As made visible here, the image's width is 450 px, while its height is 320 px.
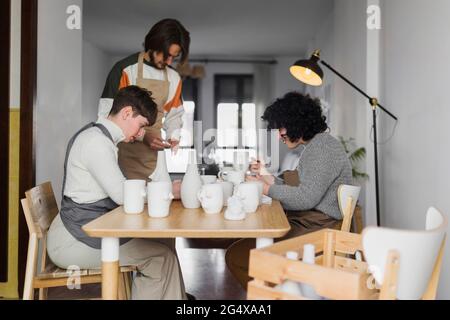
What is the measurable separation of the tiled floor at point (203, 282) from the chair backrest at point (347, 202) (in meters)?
1.20

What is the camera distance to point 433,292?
4.51ft

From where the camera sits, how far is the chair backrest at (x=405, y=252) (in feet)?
3.75

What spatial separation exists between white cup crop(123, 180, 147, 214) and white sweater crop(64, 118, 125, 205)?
0.32 feet

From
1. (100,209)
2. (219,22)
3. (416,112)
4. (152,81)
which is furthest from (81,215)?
(219,22)

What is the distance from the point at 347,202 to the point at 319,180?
208 millimetres

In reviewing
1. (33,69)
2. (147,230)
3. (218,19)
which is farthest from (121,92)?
(218,19)

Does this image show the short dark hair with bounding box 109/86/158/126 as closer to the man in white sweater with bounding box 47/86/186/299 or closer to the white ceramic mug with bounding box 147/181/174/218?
the man in white sweater with bounding box 47/86/186/299

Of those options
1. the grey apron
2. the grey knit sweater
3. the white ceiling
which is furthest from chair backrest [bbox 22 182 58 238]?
the white ceiling

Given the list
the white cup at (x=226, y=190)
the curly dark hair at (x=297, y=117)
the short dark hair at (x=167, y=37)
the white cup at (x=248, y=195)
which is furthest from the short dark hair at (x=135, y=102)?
the short dark hair at (x=167, y=37)

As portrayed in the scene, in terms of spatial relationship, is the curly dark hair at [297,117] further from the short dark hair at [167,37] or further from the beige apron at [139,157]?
the beige apron at [139,157]

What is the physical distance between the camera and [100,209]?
200 cm

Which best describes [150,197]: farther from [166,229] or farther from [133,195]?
[166,229]

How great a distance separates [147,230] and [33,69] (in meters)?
1.74

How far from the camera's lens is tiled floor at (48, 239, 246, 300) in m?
3.04
